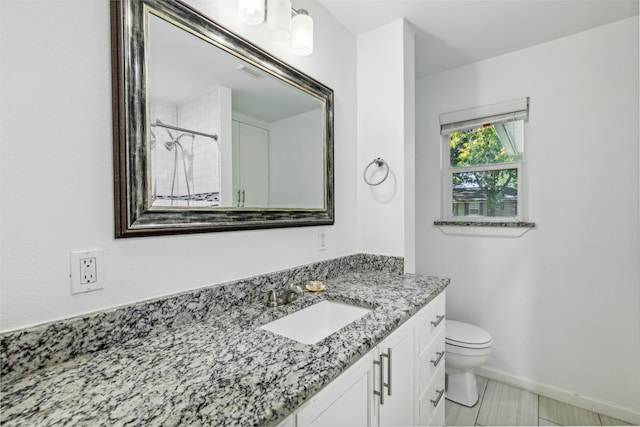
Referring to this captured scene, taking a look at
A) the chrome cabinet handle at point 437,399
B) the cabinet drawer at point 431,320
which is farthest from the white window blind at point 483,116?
the chrome cabinet handle at point 437,399

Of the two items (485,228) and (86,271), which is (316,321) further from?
(485,228)

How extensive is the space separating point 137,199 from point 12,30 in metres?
0.48

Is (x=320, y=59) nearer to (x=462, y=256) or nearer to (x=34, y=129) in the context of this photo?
(x=34, y=129)

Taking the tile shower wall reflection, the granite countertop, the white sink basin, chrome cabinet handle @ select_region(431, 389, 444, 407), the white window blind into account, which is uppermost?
the white window blind

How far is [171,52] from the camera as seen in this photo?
40.1 inches

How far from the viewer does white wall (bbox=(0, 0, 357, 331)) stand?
2.32 ft

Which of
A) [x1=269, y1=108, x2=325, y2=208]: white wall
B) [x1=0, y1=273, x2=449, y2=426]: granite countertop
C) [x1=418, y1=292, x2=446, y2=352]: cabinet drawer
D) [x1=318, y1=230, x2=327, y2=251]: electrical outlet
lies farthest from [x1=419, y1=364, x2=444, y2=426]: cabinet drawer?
[x1=269, y1=108, x2=325, y2=208]: white wall

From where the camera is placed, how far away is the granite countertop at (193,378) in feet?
1.88

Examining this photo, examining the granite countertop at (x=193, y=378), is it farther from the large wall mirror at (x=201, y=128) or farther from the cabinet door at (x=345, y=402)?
the large wall mirror at (x=201, y=128)

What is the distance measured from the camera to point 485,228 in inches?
90.4

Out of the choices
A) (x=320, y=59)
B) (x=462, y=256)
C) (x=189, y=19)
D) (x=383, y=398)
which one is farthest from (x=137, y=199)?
(x=462, y=256)

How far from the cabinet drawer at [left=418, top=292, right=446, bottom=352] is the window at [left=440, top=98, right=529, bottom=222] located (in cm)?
114

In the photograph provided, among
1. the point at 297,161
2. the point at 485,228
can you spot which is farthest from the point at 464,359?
the point at 297,161

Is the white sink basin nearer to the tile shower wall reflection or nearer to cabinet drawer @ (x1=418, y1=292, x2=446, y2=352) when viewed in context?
cabinet drawer @ (x1=418, y1=292, x2=446, y2=352)
